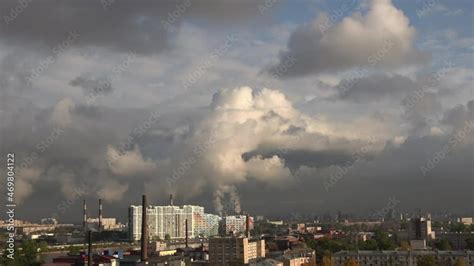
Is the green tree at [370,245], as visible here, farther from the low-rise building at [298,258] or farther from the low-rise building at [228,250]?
the low-rise building at [228,250]

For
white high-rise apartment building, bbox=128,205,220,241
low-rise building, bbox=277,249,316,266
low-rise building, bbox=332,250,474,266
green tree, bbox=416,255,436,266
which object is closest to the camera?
green tree, bbox=416,255,436,266

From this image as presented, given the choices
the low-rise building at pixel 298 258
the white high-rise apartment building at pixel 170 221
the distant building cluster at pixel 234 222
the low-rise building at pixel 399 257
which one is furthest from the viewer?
the distant building cluster at pixel 234 222

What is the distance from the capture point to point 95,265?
39156 mm

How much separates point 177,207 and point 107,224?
155ft

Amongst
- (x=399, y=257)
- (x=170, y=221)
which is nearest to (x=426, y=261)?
(x=399, y=257)

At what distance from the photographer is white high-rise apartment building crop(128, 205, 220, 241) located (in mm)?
110438

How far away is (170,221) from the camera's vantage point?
394ft

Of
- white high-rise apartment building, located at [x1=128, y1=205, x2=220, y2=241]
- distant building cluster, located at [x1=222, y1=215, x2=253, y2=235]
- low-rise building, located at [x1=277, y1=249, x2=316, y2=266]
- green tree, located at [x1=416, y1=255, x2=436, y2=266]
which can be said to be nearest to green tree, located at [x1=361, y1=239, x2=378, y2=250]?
low-rise building, located at [x1=277, y1=249, x2=316, y2=266]

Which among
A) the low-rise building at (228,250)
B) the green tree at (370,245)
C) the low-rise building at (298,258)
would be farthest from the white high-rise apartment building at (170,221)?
the low-rise building at (298,258)

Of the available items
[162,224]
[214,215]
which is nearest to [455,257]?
[162,224]

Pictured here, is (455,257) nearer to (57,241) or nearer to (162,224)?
(57,241)

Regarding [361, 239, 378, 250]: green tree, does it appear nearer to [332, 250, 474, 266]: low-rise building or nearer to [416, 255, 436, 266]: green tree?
[332, 250, 474, 266]: low-rise building

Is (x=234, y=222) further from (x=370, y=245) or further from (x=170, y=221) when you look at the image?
(x=370, y=245)

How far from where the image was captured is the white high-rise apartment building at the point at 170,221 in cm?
11044
